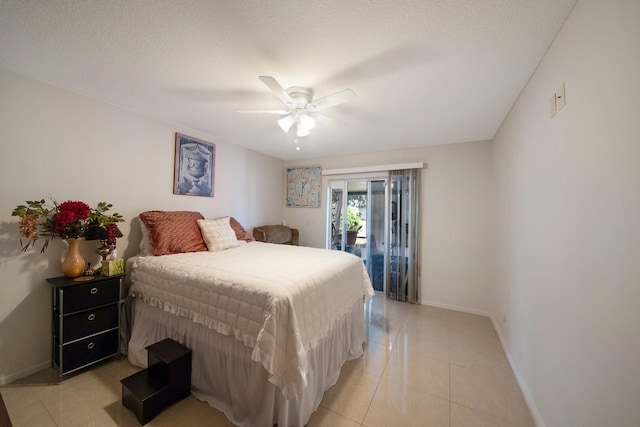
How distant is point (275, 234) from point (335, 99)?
2.70 meters

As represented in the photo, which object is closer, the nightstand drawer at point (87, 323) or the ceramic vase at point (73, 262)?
the nightstand drawer at point (87, 323)

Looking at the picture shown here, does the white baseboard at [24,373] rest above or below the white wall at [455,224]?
below

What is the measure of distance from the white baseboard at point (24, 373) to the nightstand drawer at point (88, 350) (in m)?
0.19

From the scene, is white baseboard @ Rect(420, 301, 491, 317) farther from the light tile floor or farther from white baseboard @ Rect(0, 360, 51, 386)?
white baseboard @ Rect(0, 360, 51, 386)

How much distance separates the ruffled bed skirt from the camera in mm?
1380

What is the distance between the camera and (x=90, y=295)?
1.84 m

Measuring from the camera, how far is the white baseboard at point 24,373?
67.5 inches

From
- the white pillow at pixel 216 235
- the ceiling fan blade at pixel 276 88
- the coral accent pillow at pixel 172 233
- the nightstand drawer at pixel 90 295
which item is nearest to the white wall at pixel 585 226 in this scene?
the ceiling fan blade at pixel 276 88

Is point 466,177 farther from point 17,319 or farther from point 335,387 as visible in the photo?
point 17,319

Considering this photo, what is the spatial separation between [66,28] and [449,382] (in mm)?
3582

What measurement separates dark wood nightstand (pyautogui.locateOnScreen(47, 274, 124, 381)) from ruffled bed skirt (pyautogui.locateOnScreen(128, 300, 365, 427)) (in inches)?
6.6

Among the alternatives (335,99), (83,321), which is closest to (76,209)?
(83,321)

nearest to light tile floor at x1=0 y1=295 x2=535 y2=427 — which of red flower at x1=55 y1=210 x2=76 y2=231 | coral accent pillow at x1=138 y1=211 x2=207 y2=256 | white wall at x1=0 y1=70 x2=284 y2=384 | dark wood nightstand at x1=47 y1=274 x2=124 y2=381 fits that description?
dark wood nightstand at x1=47 y1=274 x2=124 y2=381

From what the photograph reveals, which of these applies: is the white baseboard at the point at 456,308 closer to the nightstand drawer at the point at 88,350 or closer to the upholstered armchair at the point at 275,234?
the upholstered armchair at the point at 275,234
